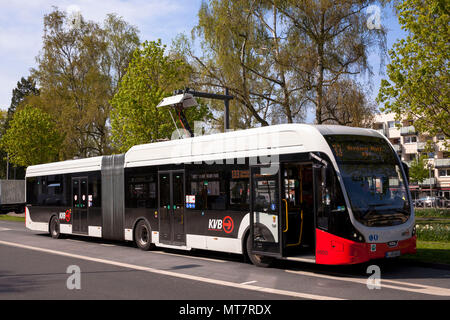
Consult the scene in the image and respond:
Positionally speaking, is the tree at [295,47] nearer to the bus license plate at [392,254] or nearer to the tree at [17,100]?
the bus license plate at [392,254]

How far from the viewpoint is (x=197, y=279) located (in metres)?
9.73

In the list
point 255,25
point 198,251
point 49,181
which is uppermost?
point 255,25

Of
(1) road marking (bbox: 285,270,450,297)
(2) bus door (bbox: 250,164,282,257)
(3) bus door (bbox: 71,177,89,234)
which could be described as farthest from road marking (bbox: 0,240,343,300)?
(3) bus door (bbox: 71,177,89,234)

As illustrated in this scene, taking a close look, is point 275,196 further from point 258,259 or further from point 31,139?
point 31,139

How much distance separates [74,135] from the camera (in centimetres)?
4047

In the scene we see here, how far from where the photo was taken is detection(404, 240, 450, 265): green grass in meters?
11.0

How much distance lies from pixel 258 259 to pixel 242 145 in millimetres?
2733

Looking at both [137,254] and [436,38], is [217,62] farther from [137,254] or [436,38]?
[137,254]

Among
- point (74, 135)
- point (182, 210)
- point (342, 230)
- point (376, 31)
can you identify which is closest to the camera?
point (342, 230)

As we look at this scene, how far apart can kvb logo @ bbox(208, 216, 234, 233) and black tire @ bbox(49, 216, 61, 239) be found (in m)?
9.61

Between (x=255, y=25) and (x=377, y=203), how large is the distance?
46.2 feet

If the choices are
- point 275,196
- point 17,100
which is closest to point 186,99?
point 275,196

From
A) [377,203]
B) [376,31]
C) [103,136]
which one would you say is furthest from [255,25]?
[103,136]

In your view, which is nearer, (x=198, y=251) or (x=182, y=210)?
(x=182, y=210)
